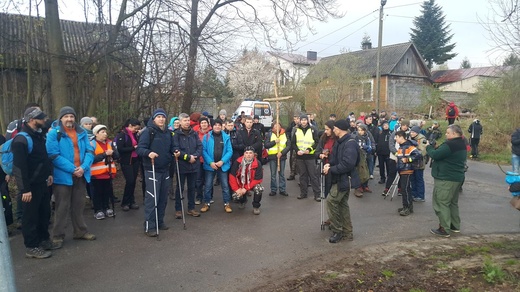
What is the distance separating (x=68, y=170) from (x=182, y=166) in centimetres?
199

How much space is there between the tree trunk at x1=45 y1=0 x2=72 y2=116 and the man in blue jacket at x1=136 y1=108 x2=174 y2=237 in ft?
13.9

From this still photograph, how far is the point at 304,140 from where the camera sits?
8.23m

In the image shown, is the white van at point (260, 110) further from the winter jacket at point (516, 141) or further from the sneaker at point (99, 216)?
the sneaker at point (99, 216)

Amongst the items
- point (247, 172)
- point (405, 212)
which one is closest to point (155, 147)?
point (247, 172)

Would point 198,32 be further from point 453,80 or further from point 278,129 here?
point 453,80

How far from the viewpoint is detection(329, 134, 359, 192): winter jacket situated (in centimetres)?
556

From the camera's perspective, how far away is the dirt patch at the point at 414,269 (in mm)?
4129

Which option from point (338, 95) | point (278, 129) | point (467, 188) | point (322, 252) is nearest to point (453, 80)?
point (338, 95)

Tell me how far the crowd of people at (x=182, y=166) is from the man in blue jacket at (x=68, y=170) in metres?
0.01

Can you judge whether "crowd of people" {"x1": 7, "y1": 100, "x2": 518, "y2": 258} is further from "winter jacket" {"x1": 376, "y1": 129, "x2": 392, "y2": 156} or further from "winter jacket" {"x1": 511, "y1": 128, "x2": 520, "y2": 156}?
"winter jacket" {"x1": 511, "y1": 128, "x2": 520, "y2": 156}

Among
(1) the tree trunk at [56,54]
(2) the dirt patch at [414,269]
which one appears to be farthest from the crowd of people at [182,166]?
(1) the tree trunk at [56,54]

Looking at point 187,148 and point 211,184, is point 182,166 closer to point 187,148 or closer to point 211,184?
point 187,148

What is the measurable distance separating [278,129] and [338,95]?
12.5 meters

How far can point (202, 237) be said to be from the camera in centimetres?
583
